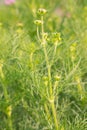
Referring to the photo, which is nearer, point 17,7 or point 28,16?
point 28,16

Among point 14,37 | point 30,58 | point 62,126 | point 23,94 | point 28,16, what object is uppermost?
point 28,16

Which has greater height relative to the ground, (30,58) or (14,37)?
(14,37)

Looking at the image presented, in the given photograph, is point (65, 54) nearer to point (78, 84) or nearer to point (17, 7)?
point (78, 84)

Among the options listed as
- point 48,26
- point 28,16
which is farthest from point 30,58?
point 28,16

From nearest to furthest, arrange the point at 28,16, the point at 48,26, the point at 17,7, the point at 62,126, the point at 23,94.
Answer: the point at 62,126
the point at 23,94
the point at 48,26
the point at 28,16
the point at 17,7

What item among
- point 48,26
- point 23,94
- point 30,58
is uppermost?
point 48,26

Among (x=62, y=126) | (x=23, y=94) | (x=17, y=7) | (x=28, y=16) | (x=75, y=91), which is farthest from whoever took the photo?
(x=17, y=7)

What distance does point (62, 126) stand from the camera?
1.56 m

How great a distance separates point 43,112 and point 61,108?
13cm

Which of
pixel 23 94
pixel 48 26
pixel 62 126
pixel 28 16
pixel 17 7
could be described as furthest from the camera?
pixel 17 7

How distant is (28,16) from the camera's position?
296cm

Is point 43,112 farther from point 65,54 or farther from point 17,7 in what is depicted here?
point 17,7

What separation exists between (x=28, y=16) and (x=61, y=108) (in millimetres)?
1358

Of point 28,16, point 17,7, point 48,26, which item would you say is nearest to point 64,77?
point 48,26
